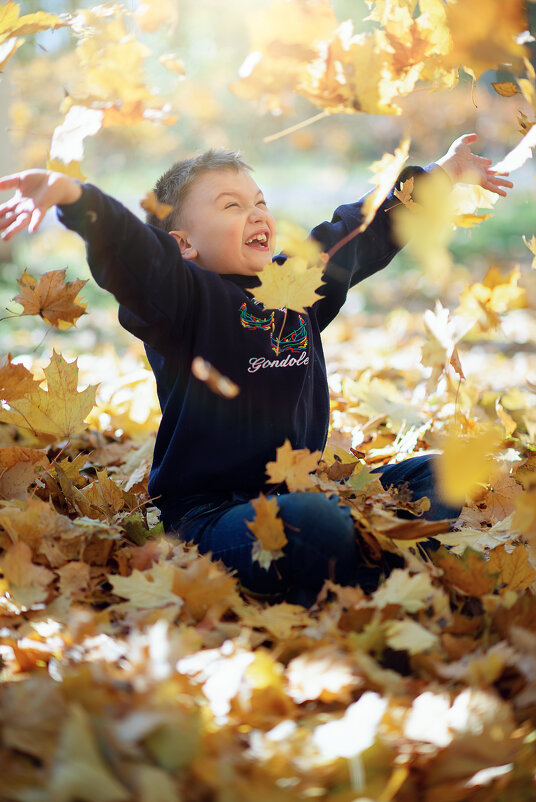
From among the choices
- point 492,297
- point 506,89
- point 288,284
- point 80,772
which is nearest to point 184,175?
point 288,284

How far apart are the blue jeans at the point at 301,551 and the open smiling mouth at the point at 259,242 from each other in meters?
0.58

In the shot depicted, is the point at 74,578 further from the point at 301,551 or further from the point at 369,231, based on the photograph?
the point at 369,231

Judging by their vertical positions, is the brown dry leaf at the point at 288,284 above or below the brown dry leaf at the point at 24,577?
above

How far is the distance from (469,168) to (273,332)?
0.64m

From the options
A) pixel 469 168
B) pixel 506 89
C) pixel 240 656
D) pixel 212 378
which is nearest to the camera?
pixel 240 656

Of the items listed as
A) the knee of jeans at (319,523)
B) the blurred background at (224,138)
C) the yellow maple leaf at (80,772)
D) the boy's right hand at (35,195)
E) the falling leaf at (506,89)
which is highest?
the boy's right hand at (35,195)

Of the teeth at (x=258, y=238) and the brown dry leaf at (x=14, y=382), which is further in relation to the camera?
the teeth at (x=258, y=238)

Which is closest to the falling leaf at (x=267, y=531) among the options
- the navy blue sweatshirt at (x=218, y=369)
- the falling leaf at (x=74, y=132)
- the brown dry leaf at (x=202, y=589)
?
the brown dry leaf at (x=202, y=589)

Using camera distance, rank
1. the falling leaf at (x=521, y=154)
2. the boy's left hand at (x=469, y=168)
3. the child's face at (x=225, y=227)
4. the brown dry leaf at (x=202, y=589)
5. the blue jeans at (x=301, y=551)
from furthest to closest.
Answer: the boy's left hand at (x=469, y=168) → the child's face at (x=225, y=227) → the falling leaf at (x=521, y=154) → the blue jeans at (x=301, y=551) → the brown dry leaf at (x=202, y=589)

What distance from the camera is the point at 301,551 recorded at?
125cm

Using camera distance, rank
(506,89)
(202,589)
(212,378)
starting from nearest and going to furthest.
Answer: (202,589), (506,89), (212,378)

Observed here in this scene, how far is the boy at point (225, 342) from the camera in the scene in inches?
49.4

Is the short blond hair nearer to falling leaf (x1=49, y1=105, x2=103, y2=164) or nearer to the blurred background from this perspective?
the blurred background

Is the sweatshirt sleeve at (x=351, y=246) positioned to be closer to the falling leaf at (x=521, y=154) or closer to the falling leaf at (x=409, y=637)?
the falling leaf at (x=521, y=154)
